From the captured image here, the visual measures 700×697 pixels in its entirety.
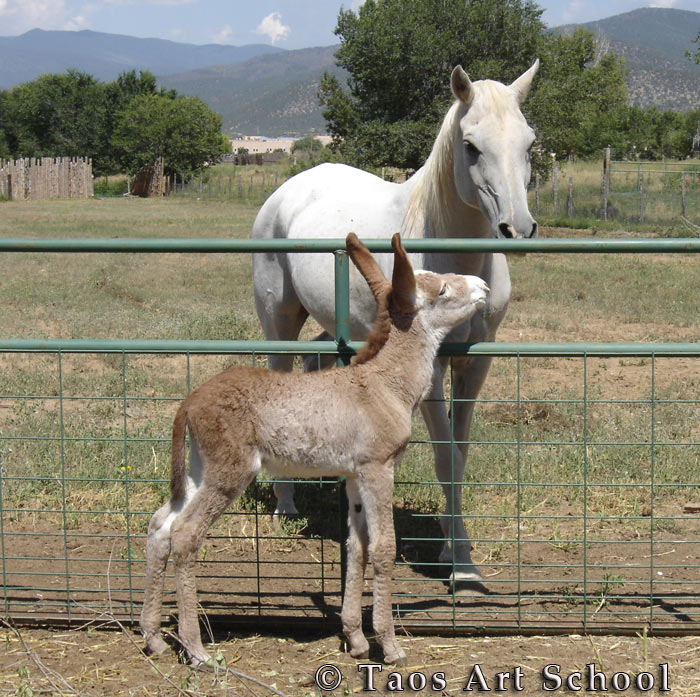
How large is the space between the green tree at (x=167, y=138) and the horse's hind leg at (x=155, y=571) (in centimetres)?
5386

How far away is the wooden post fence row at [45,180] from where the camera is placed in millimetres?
42750

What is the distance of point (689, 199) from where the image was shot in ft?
77.1

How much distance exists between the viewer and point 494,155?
165 inches

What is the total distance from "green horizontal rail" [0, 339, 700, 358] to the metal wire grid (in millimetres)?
90

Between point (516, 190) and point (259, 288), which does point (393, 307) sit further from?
point (259, 288)

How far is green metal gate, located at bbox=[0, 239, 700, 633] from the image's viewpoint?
3777 mm

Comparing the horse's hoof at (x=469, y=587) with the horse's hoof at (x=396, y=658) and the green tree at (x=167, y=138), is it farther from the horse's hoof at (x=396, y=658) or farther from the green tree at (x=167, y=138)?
the green tree at (x=167, y=138)

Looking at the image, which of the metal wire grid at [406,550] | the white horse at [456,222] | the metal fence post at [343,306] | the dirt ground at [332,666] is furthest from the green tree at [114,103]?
the dirt ground at [332,666]

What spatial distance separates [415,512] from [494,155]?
2.24m

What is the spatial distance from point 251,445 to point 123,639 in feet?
3.86

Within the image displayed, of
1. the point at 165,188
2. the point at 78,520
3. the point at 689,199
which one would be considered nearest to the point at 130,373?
the point at 78,520

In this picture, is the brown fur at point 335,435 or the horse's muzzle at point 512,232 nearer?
the brown fur at point 335,435

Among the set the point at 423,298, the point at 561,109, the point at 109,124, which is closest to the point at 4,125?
the point at 109,124

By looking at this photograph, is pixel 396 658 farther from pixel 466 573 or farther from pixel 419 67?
pixel 419 67
